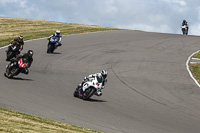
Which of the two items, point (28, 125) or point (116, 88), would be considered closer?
point (28, 125)

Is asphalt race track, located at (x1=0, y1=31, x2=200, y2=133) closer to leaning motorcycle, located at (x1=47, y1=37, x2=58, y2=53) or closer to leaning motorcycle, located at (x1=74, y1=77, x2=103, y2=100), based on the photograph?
leaning motorcycle, located at (x1=74, y1=77, x2=103, y2=100)

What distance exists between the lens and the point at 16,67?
1688cm

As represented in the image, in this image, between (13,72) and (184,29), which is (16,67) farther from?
(184,29)

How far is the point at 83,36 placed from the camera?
36.5m

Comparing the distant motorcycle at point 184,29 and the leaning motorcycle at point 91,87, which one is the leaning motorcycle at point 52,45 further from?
the distant motorcycle at point 184,29

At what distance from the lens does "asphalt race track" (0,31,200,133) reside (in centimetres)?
1140

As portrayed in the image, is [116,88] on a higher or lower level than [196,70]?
lower

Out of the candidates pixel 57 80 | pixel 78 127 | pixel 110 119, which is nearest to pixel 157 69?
pixel 57 80

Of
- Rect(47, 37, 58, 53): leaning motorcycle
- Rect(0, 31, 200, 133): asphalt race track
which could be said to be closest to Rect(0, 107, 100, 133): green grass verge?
Rect(0, 31, 200, 133): asphalt race track

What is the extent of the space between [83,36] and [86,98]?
22.5 m

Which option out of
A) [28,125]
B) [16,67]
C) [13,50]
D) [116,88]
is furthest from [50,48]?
[28,125]

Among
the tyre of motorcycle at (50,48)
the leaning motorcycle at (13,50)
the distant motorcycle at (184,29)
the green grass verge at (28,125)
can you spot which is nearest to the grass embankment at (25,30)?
the tyre of motorcycle at (50,48)

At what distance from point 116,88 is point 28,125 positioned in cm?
910

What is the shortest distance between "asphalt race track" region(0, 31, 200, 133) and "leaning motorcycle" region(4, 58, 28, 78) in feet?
1.18
